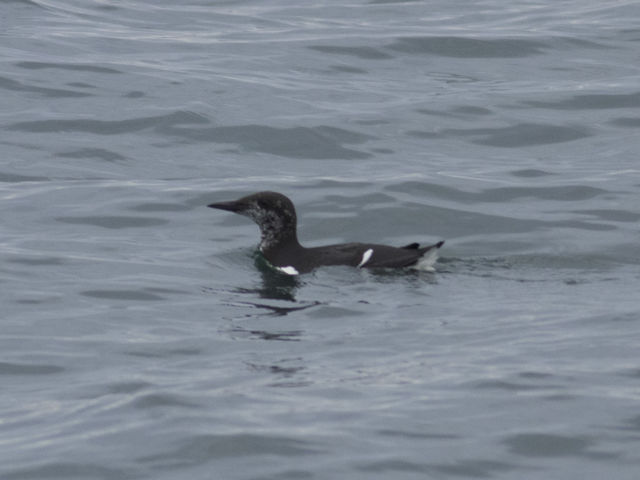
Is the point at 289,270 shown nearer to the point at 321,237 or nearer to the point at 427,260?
the point at 427,260

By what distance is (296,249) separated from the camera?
1217cm

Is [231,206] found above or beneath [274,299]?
above

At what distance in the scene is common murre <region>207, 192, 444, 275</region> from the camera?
11.4 m

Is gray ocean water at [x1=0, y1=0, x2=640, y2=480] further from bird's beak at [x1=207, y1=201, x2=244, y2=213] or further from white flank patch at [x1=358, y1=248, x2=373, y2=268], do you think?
bird's beak at [x1=207, y1=201, x2=244, y2=213]

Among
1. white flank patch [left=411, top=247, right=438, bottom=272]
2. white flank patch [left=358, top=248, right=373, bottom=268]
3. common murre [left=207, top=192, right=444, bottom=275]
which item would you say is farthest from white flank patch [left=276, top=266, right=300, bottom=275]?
white flank patch [left=411, top=247, right=438, bottom=272]

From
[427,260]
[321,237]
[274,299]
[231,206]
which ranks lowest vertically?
[274,299]

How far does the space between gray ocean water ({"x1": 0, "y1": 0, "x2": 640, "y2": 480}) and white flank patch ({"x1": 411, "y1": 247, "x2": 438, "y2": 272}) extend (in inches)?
4.3

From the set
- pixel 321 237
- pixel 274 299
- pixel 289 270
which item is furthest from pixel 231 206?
pixel 274 299

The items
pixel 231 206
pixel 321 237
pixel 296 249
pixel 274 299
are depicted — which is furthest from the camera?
pixel 321 237

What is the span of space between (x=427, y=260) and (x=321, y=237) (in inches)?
92.4

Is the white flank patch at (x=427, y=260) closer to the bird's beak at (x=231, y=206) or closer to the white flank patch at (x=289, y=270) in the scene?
the white flank patch at (x=289, y=270)

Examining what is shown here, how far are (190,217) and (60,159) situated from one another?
2.78 meters

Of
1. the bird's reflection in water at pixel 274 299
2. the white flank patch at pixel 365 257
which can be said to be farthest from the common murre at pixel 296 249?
the bird's reflection in water at pixel 274 299

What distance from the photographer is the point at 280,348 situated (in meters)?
9.05
